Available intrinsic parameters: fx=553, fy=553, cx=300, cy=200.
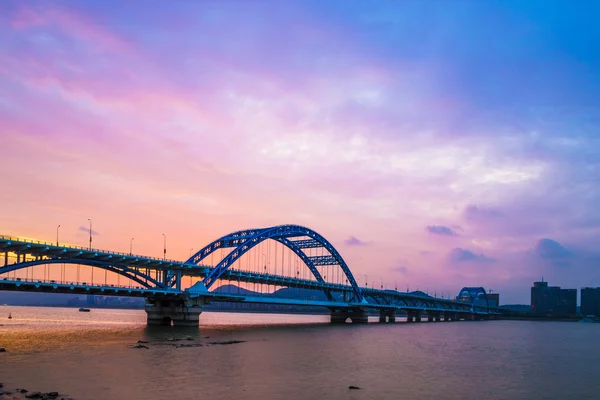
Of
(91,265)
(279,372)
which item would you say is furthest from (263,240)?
(279,372)

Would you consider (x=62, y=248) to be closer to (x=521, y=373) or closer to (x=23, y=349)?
(x=23, y=349)

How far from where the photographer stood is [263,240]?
123250mm

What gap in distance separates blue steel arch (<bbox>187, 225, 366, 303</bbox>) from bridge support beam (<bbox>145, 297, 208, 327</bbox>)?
711 centimetres

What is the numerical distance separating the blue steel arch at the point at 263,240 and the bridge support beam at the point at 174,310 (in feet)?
23.3

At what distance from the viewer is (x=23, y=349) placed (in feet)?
182

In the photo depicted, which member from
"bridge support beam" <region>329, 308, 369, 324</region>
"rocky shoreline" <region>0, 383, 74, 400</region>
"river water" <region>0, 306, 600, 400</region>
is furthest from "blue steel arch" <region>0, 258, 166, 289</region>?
"bridge support beam" <region>329, 308, 369, 324</region>

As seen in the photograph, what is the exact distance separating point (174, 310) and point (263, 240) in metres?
31.9

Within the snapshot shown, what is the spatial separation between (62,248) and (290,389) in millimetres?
50684

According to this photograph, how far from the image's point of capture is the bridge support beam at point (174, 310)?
95506 mm

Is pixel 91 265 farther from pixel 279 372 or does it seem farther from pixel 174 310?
pixel 279 372

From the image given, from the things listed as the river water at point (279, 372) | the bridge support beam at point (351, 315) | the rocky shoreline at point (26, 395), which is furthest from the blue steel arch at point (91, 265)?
the bridge support beam at point (351, 315)

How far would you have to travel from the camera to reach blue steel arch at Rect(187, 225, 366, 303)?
109 m

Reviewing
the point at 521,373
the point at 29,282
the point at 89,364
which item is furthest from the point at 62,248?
the point at 521,373

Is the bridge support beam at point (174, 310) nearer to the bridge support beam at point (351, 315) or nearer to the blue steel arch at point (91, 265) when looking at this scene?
the blue steel arch at point (91, 265)
